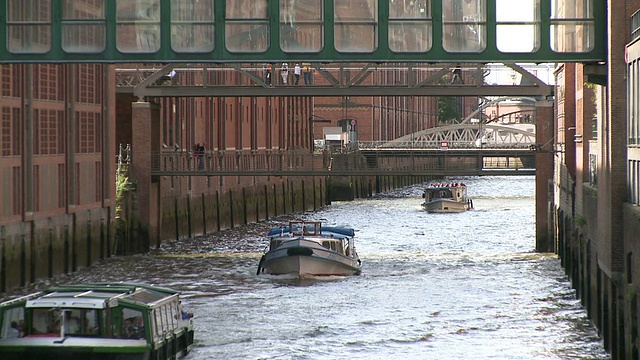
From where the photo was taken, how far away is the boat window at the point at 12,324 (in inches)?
1133

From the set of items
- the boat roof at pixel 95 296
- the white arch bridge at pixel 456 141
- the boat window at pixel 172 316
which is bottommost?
the boat window at pixel 172 316

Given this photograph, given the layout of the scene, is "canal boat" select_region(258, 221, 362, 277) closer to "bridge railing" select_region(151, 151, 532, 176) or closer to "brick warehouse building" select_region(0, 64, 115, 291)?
"brick warehouse building" select_region(0, 64, 115, 291)

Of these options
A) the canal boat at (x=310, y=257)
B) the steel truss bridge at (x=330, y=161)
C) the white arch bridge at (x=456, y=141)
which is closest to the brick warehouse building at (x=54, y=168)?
the steel truss bridge at (x=330, y=161)

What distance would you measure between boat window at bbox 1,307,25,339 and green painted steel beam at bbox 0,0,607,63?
8219 millimetres

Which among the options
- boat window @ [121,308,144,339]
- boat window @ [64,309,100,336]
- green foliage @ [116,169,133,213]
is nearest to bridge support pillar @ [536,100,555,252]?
green foliage @ [116,169,133,213]

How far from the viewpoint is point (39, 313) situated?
29.0 metres

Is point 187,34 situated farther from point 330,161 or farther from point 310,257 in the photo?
point 330,161

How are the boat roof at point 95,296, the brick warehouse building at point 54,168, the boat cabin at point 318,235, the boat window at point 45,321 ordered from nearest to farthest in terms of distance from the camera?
the boat roof at point 95,296
the boat window at point 45,321
the brick warehouse building at point 54,168
the boat cabin at point 318,235

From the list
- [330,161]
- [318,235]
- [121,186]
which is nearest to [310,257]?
[318,235]

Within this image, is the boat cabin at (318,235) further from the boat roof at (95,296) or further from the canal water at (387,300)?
the boat roof at (95,296)

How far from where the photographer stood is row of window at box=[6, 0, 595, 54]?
3509 centimetres

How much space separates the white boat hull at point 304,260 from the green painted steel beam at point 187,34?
17939 millimetres

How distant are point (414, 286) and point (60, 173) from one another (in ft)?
45.7

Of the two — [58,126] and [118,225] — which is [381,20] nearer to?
[58,126]
